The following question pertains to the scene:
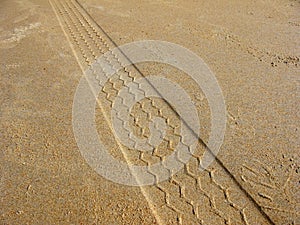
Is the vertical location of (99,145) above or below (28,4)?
below

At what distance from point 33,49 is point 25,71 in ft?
2.19

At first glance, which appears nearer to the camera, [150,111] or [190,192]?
[190,192]

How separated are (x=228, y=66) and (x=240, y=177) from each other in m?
1.98

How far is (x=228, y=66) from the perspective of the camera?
14.3 ft

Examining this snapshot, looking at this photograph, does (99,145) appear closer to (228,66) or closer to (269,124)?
(269,124)

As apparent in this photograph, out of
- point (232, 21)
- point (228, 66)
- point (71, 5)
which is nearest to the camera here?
point (228, 66)

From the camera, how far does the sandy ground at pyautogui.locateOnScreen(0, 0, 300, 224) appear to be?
258 centimetres

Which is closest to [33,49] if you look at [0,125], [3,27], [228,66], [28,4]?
[3,27]

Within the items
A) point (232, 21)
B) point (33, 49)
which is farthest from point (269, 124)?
point (33, 49)

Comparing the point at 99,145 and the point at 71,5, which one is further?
the point at 71,5

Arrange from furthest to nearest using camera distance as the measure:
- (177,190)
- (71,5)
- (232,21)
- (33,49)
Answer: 1. (71,5)
2. (232,21)
3. (33,49)
4. (177,190)

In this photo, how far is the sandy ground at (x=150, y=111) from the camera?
102 inches

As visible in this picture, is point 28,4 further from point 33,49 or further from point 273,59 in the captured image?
point 273,59

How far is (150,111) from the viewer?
362 centimetres
